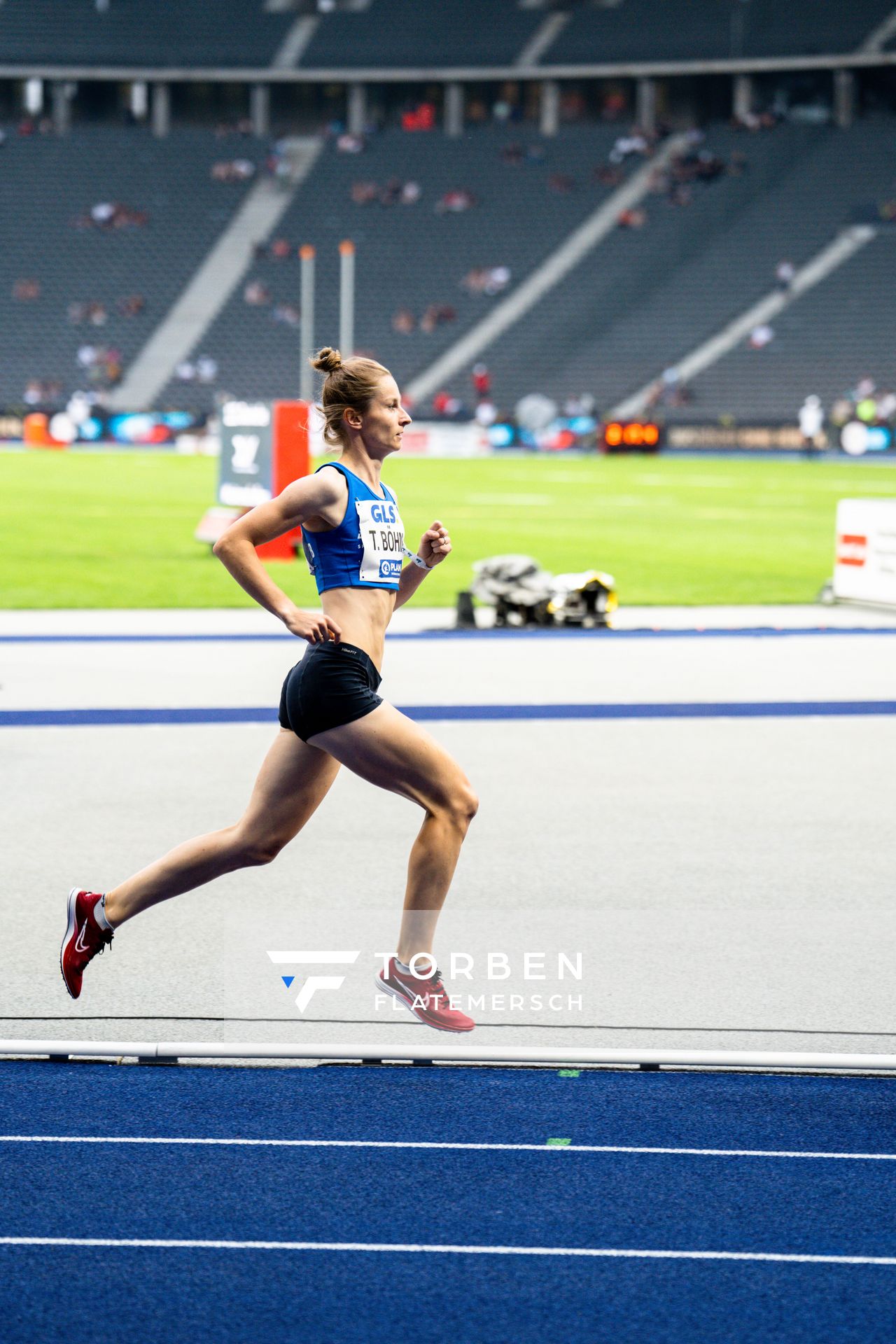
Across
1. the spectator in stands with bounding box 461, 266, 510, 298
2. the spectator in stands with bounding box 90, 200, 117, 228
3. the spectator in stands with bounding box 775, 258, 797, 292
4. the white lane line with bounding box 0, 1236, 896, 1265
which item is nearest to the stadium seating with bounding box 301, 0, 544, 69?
the spectator in stands with bounding box 90, 200, 117, 228

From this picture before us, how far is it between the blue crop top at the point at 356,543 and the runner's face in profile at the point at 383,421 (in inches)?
→ 4.6

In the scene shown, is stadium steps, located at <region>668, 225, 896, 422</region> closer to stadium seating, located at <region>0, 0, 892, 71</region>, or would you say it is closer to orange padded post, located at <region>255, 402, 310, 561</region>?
stadium seating, located at <region>0, 0, 892, 71</region>

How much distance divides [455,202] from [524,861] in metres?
61.8

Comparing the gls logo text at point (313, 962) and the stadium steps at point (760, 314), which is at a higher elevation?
the stadium steps at point (760, 314)

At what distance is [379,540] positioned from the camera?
517cm

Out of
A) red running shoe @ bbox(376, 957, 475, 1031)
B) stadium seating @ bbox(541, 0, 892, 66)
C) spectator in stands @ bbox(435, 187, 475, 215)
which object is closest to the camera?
red running shoe @ bbox(376, 957, 475, 1031)

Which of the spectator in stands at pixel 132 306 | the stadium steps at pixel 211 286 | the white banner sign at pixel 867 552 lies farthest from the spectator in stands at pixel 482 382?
the white banner sign at pixel 867 552

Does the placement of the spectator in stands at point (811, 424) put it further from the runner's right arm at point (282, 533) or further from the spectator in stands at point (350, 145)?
the runner's right arm at point (282, 533)

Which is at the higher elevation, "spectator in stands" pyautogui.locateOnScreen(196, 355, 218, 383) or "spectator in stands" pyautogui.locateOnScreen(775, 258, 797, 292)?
→ "spectator in stands" pyautogui.locateOnScreen(775, 258, 797, 292)

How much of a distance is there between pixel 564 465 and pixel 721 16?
1092 inches

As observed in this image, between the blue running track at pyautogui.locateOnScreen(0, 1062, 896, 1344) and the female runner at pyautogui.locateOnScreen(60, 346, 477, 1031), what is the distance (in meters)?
0.54

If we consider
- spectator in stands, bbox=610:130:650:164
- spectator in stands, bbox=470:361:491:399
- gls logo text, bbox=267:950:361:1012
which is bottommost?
gls logo text, bbox=267:950:361:1012

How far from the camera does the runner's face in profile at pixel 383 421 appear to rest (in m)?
5.21

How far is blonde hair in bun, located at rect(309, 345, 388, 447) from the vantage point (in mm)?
5191
